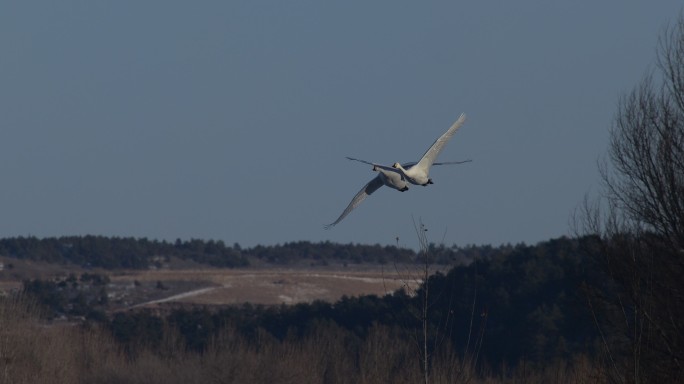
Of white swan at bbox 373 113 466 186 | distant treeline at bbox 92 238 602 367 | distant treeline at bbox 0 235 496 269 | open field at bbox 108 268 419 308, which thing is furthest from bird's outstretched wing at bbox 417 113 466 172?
distant treeline at bbox 0 235 496 269

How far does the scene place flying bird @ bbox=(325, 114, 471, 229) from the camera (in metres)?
19.3

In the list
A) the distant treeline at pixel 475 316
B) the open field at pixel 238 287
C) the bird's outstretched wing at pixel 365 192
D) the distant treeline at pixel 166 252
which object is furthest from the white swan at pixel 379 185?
the distant treeline at pixel 166 252

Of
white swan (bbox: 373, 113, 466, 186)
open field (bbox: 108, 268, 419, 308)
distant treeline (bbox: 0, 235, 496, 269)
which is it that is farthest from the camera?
distant treeline (bbox: 0, 235, 496, 269)

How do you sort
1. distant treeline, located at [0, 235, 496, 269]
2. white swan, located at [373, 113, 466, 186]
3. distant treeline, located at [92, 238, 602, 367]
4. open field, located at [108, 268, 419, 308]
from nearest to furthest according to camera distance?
white swan, located at [373, 113, 466, 186] → distant treeline, located at [92, 238, 602, 367] → open field, located at [108, 268, 419, 308] → distant treeline, located at [0, 235, 496, 269]

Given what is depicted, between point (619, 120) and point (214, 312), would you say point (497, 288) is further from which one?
point (619, 120)

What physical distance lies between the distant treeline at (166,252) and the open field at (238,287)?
17.0 m

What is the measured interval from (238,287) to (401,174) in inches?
2500

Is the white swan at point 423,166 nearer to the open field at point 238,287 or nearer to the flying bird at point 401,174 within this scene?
the flying bird at point 401,174

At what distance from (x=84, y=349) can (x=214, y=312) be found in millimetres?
19116

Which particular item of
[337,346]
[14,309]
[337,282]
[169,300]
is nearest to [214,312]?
[169,300]

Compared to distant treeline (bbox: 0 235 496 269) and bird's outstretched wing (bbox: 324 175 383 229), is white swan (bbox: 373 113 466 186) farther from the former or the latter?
distant treeline (bbox: 0 235 496 269)

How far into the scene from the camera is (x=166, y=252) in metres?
113

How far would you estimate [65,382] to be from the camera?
43.9 metres

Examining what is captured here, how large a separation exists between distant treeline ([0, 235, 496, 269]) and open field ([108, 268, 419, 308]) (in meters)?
17.0
